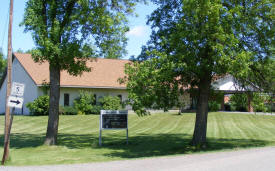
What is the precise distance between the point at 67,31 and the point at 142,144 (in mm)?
6889

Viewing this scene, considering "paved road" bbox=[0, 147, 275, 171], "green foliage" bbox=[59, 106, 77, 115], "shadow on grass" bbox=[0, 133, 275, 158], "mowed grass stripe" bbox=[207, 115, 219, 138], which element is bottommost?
"shadow on grass" bbox=[0, 133, 275, 158]

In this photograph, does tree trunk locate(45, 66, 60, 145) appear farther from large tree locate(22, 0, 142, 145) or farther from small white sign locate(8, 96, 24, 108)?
small white sign locate(8, 96, 24, 108)

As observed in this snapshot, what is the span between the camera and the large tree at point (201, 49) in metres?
13.1

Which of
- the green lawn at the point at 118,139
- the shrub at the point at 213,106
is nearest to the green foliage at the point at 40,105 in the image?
the green lawn at the point at 118,139

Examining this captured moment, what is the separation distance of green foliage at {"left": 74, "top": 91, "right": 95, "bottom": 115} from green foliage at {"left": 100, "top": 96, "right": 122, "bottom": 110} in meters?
1.34

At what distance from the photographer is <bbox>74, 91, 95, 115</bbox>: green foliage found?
112 ft

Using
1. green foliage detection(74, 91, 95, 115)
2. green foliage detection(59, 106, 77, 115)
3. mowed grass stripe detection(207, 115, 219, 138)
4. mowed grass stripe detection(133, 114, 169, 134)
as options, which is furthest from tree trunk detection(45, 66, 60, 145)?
green foliage detection(74, 91, 95, 115)

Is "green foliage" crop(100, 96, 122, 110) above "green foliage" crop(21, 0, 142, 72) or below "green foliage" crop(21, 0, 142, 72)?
below

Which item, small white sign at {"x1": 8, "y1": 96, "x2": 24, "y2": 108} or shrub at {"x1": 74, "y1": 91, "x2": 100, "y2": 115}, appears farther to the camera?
shrub at {"x1": 74, "y1": 91, "x2": 100, "y2": 115}

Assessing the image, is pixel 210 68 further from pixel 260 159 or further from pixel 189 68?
pixel 260 159

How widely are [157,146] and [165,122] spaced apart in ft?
42.7

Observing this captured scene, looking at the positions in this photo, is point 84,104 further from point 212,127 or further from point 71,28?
point 71,28

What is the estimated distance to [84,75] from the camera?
36.9m

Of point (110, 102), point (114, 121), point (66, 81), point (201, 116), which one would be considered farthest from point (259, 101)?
point (66, 81)
